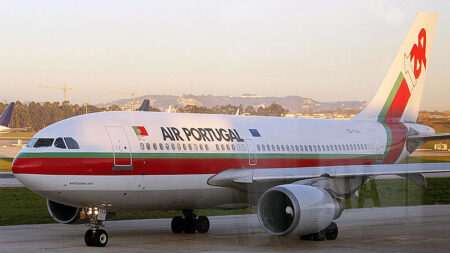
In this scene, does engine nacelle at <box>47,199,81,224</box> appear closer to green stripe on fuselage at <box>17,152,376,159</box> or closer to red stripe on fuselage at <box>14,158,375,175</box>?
red stripe on fuselage at <box>14,158,375,175</box>

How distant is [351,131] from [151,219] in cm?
776

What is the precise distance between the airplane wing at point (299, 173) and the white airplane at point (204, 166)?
0.03 meters

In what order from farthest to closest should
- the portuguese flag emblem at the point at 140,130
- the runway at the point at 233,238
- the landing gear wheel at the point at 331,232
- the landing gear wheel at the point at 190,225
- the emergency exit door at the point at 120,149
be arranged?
the landing gear wheel at the point at 190,225 < the landing gear wheel at the point at 331,232 < the portuguese flag emblem at the point at 140,130 < the emergency exit door at the point at 120,149 < the runway at the point at 233,238

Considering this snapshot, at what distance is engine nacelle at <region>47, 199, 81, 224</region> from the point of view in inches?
747

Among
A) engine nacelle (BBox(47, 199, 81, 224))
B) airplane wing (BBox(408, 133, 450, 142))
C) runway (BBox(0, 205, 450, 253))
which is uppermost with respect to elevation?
airplane wing (BBox(408, 133, 450, 142))

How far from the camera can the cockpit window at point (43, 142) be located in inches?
668

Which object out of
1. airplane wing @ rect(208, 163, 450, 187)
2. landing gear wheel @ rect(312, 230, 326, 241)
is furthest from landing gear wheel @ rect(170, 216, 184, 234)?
landing gear wheel @ rect(312, 230, 326, 241)

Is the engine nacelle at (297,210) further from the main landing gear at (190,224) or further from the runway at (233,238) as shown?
the main landing gear at (190,224)

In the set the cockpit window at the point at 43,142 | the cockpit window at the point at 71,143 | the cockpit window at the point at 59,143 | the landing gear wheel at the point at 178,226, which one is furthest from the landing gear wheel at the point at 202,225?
the cockpit window at the point at 43,142

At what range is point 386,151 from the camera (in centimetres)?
2489

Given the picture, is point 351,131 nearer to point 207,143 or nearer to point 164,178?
point 207,143

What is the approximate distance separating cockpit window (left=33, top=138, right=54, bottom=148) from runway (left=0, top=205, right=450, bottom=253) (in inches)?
95.8

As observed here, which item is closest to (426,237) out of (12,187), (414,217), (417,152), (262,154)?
(417,152)

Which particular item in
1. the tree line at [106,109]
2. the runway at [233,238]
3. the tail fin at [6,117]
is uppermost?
the tree line at [106,109]
